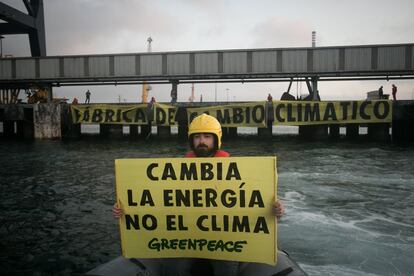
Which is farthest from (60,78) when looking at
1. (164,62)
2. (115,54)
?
(164,62)

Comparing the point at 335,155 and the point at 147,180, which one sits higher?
the point at 147,180

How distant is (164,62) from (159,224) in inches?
1037

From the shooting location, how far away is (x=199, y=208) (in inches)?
135

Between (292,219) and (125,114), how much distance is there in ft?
65.9

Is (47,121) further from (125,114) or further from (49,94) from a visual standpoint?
(49,94)

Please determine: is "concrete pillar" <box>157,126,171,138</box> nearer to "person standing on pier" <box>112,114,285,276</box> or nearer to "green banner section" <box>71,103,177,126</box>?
"green banner section" <box>71,103,177,126</box>

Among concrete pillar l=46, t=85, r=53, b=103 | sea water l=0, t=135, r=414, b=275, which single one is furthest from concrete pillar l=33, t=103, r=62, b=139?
sea water l=0, t=135, r=414, b=275

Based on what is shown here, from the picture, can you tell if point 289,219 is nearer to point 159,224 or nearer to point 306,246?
point 306,246

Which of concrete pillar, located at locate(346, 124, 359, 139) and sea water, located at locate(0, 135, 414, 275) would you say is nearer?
sea water, located at locate(0, 135, 414, 275)

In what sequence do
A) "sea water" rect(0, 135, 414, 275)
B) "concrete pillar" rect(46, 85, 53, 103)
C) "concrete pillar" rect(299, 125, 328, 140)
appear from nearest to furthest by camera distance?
"sea water" rect(0, 135, 414, 275) → "concrete pillar" rect(299, 125, 328, 140) → "concrete pillar" rect(46, 85, 53, 103)

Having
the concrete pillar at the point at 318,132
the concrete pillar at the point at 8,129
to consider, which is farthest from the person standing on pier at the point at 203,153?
the concrete pillar at the point at 8,129

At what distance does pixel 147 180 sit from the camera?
3486 millimetres

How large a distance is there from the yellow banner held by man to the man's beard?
56 cm

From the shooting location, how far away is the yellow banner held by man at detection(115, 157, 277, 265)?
3354 millimetres
